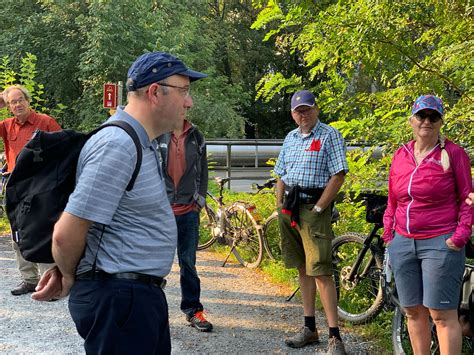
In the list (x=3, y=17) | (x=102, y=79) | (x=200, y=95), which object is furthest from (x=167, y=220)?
(x=3, y=17)

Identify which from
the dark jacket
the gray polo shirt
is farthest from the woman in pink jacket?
the dark jacket

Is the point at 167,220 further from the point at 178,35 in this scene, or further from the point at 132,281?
the point at 178,35

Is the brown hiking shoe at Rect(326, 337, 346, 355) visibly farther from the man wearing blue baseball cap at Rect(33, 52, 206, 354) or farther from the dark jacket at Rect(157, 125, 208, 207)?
the man wearing blue baseball cap at Rect(33, 52, 206, 354)

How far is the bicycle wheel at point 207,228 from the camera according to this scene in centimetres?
768

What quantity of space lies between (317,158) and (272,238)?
9.72ft

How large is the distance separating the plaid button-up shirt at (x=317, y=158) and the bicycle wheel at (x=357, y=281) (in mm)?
946

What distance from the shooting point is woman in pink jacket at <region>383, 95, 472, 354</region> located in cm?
316

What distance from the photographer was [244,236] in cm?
705

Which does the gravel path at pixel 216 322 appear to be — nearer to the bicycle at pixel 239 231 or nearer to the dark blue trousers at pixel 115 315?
the bicycle at pixel 239 231

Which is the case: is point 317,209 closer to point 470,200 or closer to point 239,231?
point 470,200

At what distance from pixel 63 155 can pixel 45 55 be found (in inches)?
737

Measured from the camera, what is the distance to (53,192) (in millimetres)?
2074

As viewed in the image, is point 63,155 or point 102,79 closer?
point 63,155

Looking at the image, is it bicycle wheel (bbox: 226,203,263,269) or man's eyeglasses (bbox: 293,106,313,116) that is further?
bicycle wheel (bbox: 226,203,263,269)
